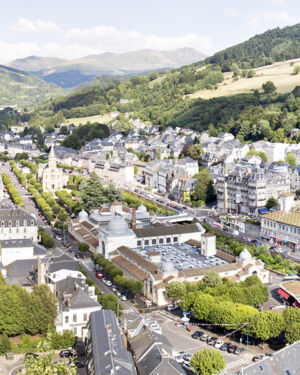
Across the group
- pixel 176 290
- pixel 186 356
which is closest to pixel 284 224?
pixel 176 290

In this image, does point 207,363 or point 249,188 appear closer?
point 207,363

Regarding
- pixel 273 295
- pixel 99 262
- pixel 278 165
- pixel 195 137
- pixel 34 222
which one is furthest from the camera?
pixel 195 137

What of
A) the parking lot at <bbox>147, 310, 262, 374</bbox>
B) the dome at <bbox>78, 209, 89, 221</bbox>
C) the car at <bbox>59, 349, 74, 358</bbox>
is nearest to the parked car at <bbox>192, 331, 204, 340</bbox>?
the parking lot at <bbox>147, 310, 262, 374</bbox>

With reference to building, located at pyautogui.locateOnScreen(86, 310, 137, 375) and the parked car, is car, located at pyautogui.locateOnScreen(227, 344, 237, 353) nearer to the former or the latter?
the parked car

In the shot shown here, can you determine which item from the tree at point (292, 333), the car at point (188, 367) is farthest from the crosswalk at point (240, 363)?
the tree at point (292, 333)

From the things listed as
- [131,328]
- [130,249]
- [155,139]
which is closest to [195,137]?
[155,139]

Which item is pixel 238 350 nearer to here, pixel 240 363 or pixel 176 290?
pixel 240 363

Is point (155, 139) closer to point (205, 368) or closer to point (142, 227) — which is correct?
point (142, 227)
